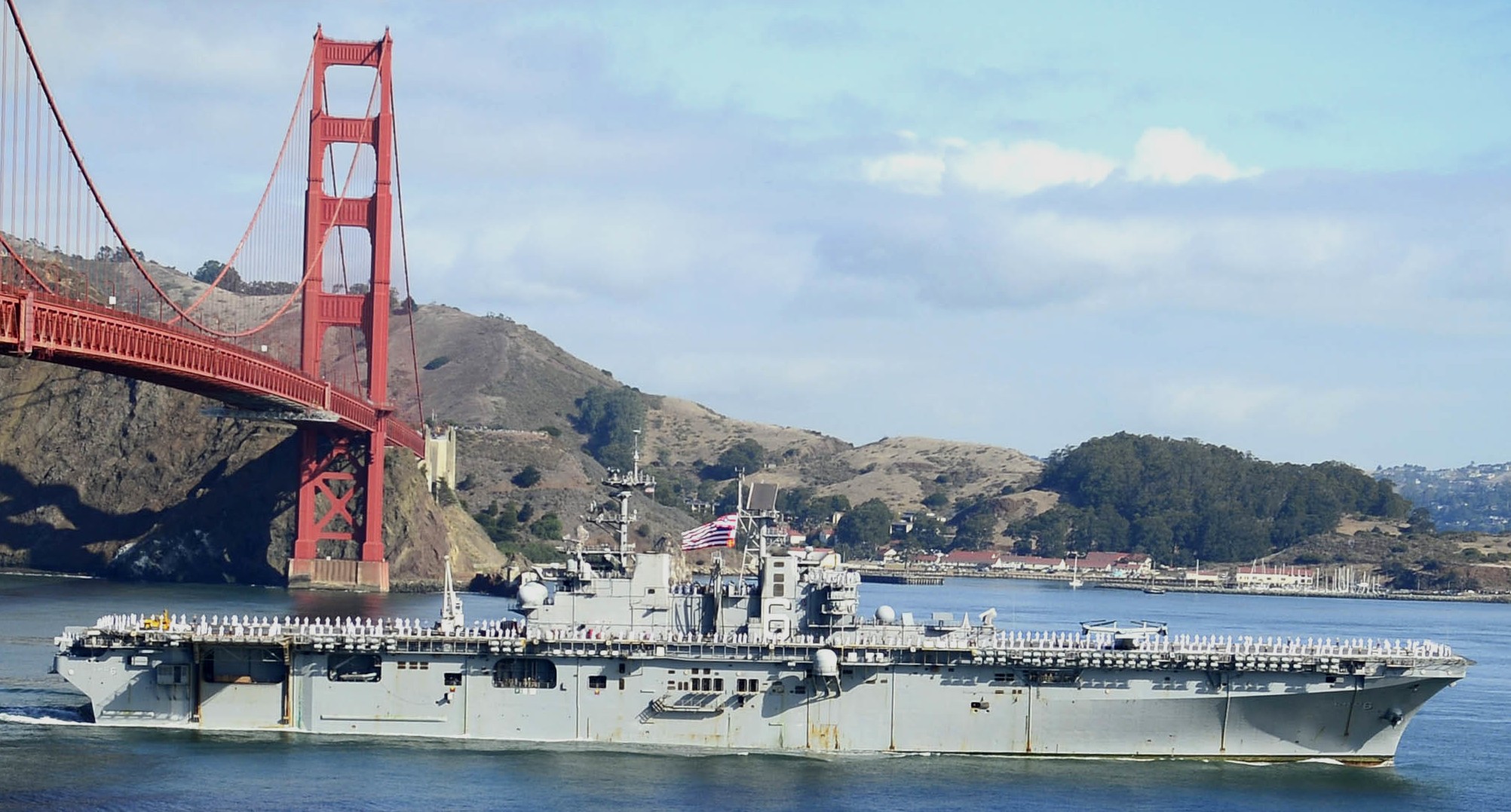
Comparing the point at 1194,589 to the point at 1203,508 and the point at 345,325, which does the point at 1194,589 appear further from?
the point at 345,325

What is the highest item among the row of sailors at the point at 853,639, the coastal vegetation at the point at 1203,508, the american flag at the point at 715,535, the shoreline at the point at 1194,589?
the coastal vegetation at the point at 1203,508

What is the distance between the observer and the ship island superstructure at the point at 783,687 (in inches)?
1593

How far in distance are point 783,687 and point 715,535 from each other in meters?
4.06

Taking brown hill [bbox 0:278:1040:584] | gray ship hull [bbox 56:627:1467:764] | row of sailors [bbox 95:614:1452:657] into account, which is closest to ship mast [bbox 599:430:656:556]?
row of sailors [bbox 95:614:1452:657]

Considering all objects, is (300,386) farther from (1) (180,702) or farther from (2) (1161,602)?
(2) (1161,602)

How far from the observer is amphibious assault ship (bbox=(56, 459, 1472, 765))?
133 feet

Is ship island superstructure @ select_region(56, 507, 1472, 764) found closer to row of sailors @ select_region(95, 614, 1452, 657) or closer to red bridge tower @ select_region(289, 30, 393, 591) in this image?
row of sailors @ select_region(95, 614, 1452, 657)

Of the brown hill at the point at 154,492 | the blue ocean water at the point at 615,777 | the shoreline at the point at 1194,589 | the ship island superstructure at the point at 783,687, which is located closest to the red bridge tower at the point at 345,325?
the brown hill at the point at 154,492

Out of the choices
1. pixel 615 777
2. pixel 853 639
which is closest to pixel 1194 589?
pixel 853 639

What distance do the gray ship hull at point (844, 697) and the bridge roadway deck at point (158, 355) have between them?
1141 centimetres

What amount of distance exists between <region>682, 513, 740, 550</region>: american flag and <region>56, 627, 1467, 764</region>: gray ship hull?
2590 millimetres

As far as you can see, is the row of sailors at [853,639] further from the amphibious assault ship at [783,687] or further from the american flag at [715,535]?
the american flag at [715,535]

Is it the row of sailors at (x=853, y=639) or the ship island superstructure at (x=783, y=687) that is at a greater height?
the row of sailors at (x=853, y=639)

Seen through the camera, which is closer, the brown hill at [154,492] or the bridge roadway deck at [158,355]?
the bridge roadway deck at [158,355]
